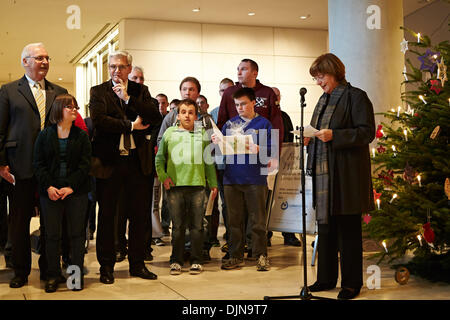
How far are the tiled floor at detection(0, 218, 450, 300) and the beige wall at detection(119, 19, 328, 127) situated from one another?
22.3 ft

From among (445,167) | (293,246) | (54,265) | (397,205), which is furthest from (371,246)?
(54,265)

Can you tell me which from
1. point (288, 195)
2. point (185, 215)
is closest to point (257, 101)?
point (288, 195)

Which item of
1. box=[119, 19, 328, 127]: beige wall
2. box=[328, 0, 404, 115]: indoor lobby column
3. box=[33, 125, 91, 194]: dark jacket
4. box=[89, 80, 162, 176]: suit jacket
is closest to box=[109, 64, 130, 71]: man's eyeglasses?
box=[89, 80, 162, 176]: suit jacket

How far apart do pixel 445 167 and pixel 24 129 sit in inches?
119

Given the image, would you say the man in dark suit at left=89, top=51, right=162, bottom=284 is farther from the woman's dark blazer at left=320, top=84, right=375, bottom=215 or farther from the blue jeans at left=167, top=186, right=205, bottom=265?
the woman's dark blazer at left=320, top=84, right=375, bottom=215

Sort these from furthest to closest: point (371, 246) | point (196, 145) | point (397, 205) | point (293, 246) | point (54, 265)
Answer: point (293, 246) → point (371, 246) → point (196, 145) → point (397, 205) → point (54, 265)

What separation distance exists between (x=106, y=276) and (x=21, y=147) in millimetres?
1121

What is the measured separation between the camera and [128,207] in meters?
4.31

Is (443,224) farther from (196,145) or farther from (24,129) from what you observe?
(24,129)

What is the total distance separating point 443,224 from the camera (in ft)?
13.3

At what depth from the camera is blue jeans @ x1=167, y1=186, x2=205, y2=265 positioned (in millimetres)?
4645

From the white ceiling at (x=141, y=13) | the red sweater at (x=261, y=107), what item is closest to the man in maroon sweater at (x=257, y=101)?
the red sweater at (x=261, y=107)

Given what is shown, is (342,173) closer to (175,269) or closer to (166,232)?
(175,269)
